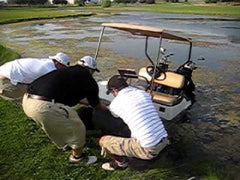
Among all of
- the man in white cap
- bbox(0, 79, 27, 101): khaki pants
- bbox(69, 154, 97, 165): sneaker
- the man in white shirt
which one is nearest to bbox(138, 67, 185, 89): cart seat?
the man in white cap

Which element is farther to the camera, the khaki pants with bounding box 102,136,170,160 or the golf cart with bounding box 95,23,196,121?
the golf cart with bounding box 95,23,196,121

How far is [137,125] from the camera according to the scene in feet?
13.2

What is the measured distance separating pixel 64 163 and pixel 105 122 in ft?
2.81

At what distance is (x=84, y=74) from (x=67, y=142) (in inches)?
38.2

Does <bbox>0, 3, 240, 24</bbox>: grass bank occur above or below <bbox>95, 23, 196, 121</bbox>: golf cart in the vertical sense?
below

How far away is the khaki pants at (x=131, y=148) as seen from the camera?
4.05m

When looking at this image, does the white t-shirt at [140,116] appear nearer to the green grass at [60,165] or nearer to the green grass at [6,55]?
the green grass at [60,165]

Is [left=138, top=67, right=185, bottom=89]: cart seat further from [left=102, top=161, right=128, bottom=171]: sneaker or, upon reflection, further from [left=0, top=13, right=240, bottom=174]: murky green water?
[left=102, top=161, right=128, bottom=171]: sneaker

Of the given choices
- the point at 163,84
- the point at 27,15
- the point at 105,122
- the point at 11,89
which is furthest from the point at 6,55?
the point at 27,15

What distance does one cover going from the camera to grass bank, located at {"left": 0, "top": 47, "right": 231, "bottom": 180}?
175 inches

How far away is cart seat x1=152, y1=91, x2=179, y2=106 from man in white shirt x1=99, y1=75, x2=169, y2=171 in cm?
211

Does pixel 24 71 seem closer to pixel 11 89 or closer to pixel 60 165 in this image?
pixel 11 89

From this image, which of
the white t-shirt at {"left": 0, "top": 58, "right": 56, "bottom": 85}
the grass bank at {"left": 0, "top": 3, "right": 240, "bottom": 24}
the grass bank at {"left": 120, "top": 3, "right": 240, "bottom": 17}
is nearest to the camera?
the white t-shirt at {"left": 0, "top": 58, "right": 56, "bottom": 85}

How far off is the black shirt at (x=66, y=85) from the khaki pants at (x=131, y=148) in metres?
0.71
